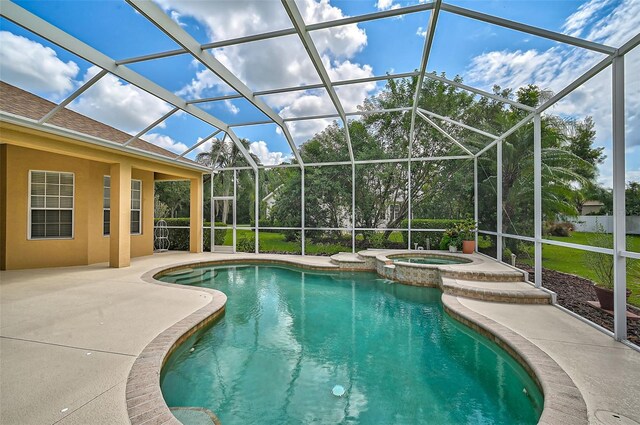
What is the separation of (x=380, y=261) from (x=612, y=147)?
5.79 metres

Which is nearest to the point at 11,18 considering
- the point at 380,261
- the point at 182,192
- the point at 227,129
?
the point at 227,129

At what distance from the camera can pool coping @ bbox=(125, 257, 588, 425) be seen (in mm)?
2153

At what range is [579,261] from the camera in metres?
5.40

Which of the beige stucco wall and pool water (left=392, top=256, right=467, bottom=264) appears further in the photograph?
pool water (left=392, top=256, right=467, bottom=264)

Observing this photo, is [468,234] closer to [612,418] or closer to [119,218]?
[612,418]

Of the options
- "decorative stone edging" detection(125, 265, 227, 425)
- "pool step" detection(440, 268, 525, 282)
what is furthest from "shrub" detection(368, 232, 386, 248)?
"decorative stone edging" detection(125, 265, 227, 425)

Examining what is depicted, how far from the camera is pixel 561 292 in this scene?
17.9ft

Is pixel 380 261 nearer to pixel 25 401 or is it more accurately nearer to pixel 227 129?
pixel 227 129

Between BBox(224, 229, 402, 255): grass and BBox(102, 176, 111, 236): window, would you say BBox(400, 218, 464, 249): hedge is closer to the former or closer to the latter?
BBox(224, 229, 402, 255): grass

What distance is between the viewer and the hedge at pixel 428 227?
10898 mm

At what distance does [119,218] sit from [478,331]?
29.7 ft

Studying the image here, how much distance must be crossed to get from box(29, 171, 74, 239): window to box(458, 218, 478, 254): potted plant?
12.1 meters

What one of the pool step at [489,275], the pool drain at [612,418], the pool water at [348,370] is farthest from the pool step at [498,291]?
the pool drain at [612,418]

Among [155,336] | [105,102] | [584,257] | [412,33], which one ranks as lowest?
[155,336]
